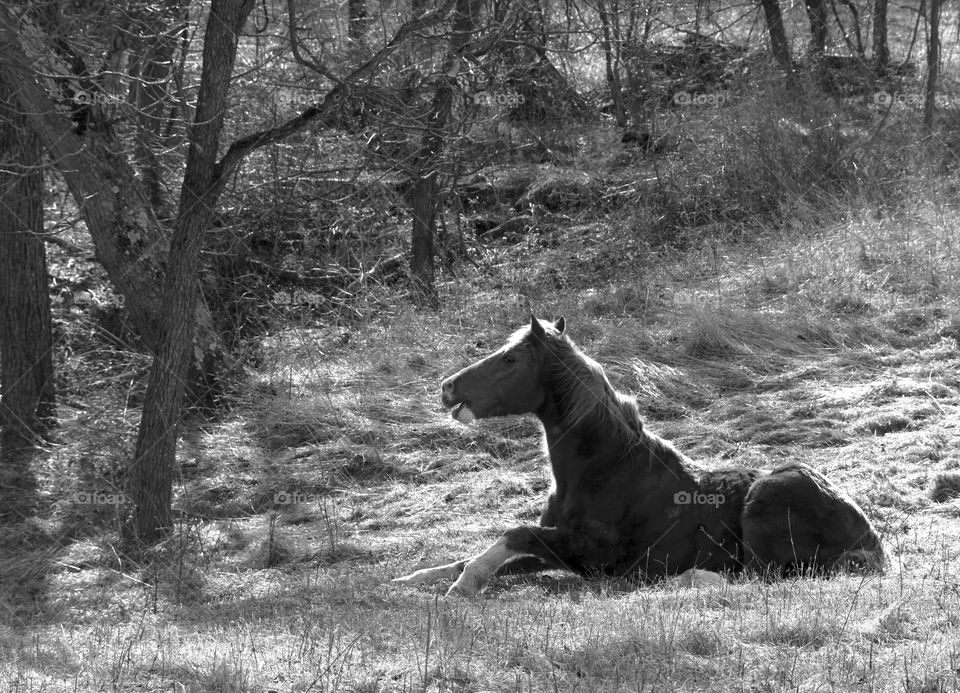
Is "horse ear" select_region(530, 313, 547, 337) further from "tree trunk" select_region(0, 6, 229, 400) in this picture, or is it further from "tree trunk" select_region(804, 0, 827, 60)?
"tree trunk" select_region(804, 0, 827, 60)

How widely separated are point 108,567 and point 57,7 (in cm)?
456

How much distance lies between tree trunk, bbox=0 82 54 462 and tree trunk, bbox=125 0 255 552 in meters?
2.90

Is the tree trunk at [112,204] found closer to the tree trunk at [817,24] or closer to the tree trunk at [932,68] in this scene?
the tree trunk at [932,68]

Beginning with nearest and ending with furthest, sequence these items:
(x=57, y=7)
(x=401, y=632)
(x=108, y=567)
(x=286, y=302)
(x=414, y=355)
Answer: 1. (x=401, y=632)
2. (x=108, y=567)
3. (x=57, y=7)
4. (x=414, y=355)
5. (x=286, y=302)

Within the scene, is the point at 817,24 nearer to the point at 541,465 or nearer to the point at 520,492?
the point at 541,465

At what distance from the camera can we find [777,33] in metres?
19.8

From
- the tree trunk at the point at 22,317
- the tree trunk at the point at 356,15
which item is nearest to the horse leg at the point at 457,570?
the tree trunk at the point at 22,317

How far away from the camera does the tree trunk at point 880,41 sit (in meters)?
20.3

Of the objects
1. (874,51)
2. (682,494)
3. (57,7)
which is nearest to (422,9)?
(57,7)

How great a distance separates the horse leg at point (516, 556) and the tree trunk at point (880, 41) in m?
16.3

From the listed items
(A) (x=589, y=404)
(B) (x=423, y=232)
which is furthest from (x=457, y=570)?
(B) (x=423, y=232)

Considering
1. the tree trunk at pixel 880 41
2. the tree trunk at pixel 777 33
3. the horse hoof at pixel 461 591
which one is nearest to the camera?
the horse hoof at pixel 461 591

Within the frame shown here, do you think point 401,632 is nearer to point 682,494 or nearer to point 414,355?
point 682,494

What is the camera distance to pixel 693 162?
690 inches
